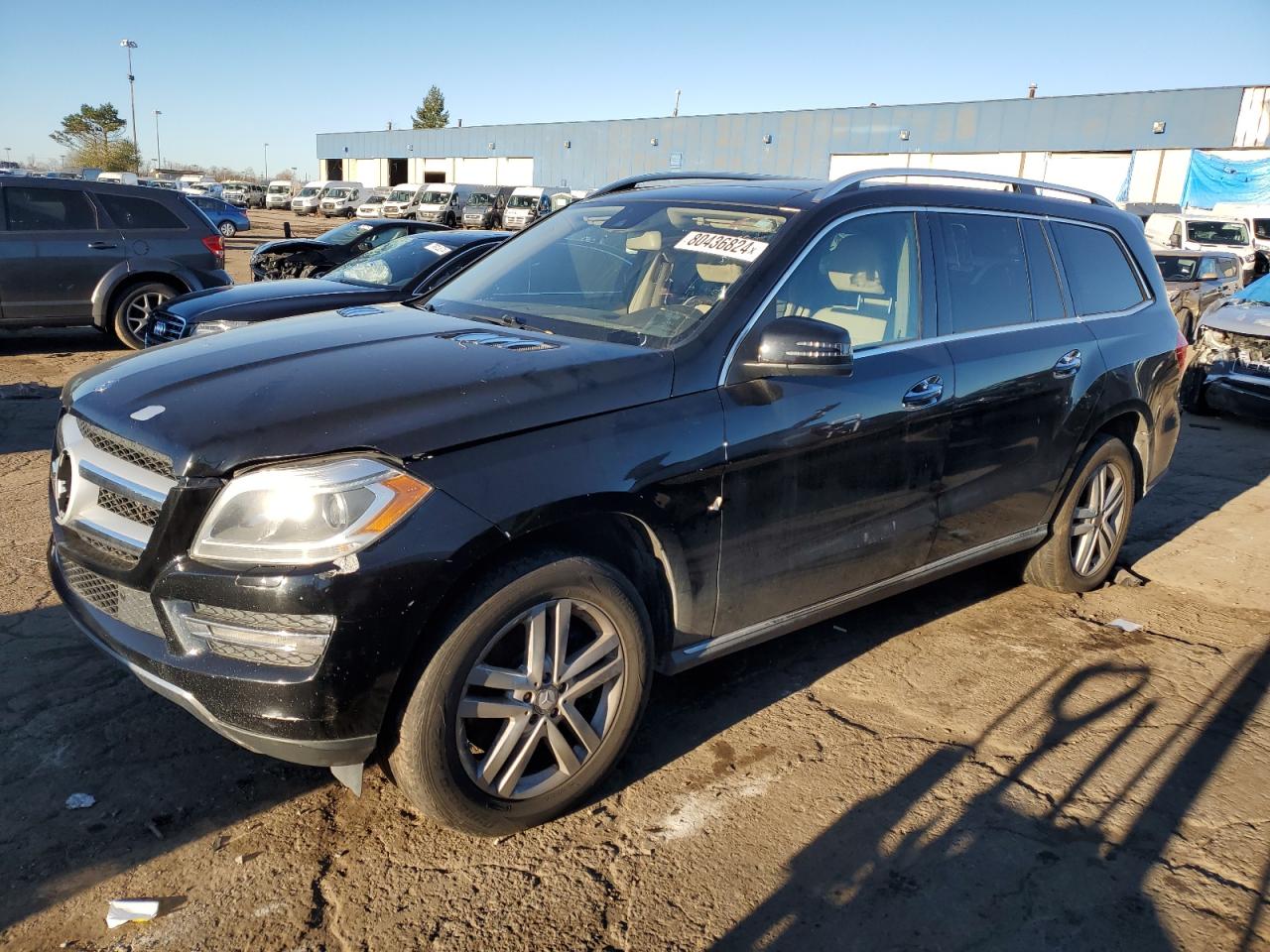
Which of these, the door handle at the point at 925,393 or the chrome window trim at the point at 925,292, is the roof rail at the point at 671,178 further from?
the door handle at the point at 925,393

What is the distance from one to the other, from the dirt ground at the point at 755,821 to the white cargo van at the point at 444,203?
117ft

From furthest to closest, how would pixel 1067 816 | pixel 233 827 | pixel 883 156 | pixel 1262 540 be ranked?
pixel 883 156
pixel 1262 540
pixel 1067 816
pixel 233 827

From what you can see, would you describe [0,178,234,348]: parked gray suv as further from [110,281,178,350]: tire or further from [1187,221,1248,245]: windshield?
[1187,221,1248,245]: windshield

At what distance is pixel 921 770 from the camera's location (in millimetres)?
3260

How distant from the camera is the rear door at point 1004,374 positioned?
3.87 metres

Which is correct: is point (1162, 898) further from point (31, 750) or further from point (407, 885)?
point (31, 750)

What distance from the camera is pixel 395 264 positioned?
8.41 meters

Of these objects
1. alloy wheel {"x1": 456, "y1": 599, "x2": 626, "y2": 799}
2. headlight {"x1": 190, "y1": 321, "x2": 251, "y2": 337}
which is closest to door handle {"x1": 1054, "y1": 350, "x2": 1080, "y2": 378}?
alloy wheel {"x1": 456, "y1": 599, "x2": 626, "y2": 799}

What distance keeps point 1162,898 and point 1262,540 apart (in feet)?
14.0

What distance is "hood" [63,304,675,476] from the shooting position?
246 centimetres

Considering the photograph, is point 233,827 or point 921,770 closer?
point 233,827

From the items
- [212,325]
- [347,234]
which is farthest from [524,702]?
[347,234]

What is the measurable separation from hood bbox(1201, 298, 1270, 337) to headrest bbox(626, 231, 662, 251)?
837 cm

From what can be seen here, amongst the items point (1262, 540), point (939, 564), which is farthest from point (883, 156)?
point (939, 564)
